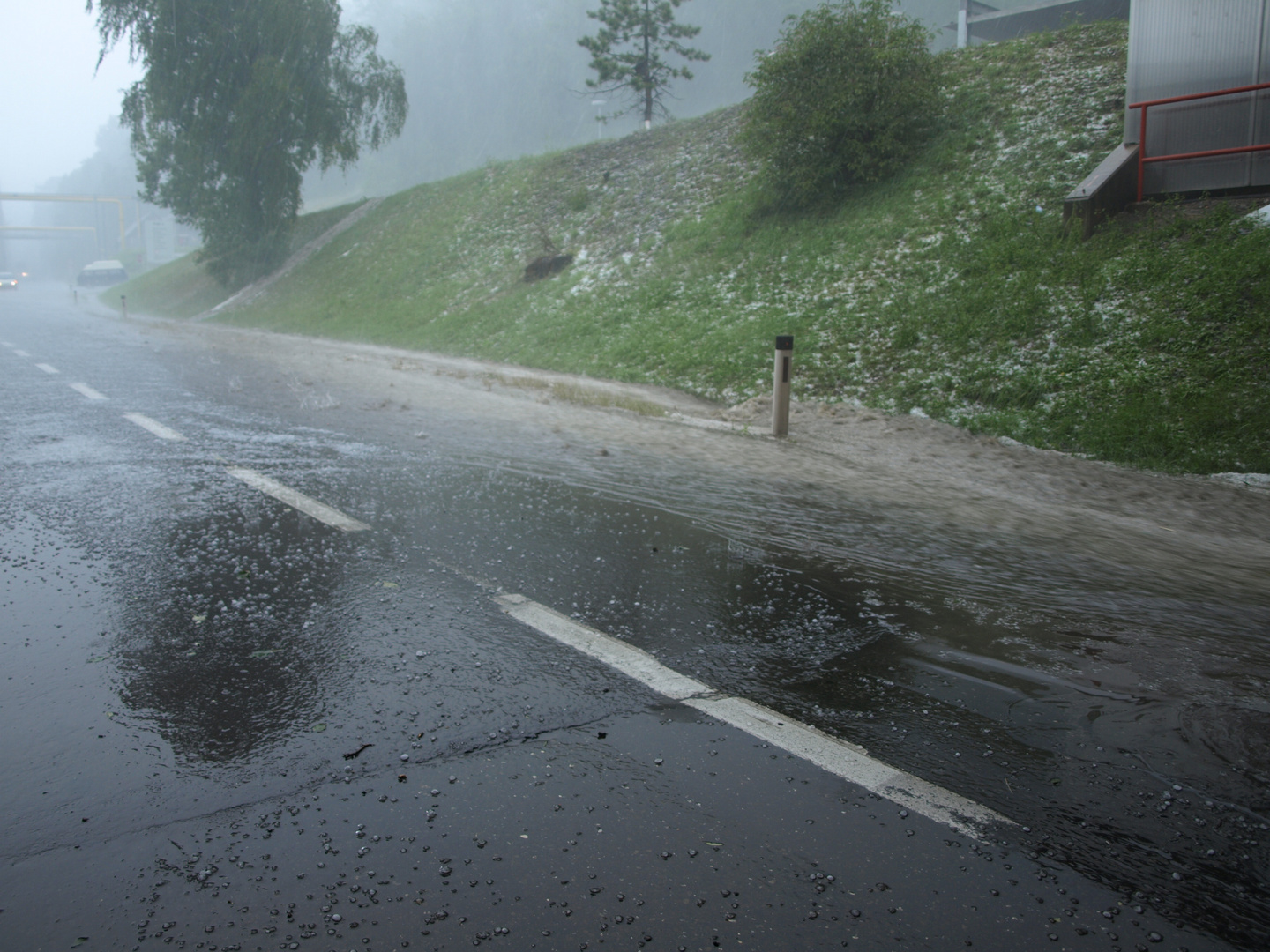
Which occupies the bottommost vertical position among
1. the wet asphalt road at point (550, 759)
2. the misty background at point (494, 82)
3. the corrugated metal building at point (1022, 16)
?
the wet asphalt road at point (550, 759)

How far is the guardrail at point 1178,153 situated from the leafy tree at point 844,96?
4.87m

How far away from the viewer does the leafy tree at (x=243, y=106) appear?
33.2m

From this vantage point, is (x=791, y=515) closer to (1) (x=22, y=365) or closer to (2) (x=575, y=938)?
(2) (x=575, y=938)

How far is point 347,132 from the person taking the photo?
36406 millimetres

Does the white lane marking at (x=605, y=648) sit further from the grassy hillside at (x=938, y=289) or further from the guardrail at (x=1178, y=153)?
the guardrail at (x=1178, y=153)

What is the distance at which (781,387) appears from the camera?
9.67 m

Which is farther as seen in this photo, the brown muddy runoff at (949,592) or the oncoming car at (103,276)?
the oncoming car at (103,276)

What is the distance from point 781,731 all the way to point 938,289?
38.0 feet

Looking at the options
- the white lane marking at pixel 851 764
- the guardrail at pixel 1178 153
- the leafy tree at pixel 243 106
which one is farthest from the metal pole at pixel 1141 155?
the leafy tree at pixel 243 106

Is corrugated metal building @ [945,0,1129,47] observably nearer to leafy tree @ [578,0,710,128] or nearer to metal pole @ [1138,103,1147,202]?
leafy tree @ [578,0,710,128]

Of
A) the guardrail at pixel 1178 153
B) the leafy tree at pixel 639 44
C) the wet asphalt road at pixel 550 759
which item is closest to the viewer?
the wet asphalt road at pixel 550 759

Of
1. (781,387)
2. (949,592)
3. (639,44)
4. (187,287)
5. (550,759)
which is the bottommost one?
(550,759)

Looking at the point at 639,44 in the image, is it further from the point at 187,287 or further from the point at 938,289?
the point at 938,289

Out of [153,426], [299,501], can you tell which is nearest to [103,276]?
[153,426]
